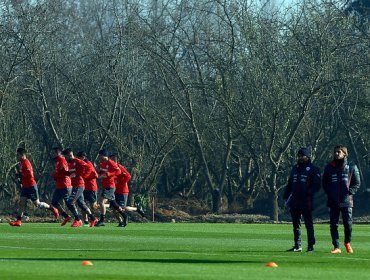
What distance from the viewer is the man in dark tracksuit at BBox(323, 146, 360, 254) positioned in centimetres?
2256

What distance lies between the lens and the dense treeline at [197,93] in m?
50.4

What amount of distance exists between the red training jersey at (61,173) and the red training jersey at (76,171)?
168 millimetres

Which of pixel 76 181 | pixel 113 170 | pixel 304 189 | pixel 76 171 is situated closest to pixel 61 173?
pixel 76 171

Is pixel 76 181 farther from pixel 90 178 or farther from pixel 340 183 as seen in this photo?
pixel 340 183

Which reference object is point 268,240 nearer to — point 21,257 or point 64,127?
point 21,257

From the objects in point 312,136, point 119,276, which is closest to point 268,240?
point 119,276

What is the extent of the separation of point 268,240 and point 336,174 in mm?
5929

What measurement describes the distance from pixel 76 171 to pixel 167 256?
14575 millimetres

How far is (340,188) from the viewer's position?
22.6 meters

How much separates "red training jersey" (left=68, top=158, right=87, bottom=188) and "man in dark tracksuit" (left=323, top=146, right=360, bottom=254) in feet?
44.1

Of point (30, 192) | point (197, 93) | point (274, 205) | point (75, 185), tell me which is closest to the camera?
point (30, 192)

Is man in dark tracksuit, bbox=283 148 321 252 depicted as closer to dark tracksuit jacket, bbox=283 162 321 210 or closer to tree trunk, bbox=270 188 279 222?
dark tracksuit jacket, bbox=283 162 321 210

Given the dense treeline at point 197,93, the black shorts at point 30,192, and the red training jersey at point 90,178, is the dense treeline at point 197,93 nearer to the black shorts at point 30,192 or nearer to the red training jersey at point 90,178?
the red training jersey at point 90,178

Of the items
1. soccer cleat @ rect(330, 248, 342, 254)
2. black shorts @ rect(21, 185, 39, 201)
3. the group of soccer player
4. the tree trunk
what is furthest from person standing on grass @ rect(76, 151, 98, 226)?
soccer cleat @ rect(330, 248, 342, 254)
